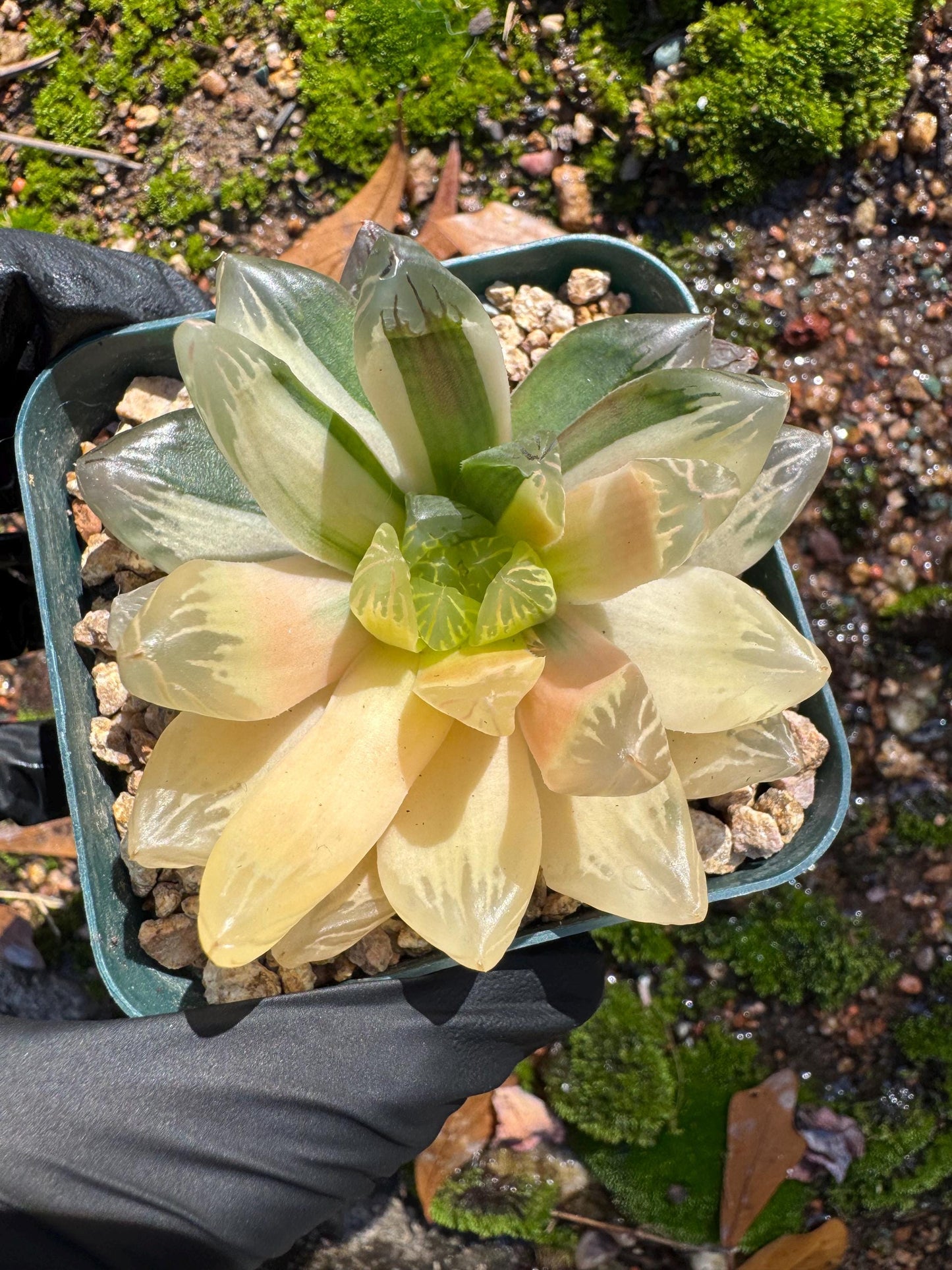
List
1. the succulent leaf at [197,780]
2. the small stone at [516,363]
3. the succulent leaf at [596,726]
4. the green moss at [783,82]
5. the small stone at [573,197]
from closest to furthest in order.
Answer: the succulent leaf at [596,726], the succulent leaf at [197,780], the small stone at [516,363], the green moss at [783,82], the small stone at [573,197]

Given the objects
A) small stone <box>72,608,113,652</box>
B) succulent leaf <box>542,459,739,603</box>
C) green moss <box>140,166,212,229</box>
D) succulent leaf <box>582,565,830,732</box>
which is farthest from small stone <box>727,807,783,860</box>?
green moss <box>140,166,212,229</box>

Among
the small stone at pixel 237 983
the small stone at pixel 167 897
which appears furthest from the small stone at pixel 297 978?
the small stone at pixel 167 897

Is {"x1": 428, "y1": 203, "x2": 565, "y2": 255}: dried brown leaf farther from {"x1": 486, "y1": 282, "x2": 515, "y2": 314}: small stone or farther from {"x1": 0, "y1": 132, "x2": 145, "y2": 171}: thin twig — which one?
{"x1": 0, "y1": 132, "x2": 145, "y2": 171}: thin twig

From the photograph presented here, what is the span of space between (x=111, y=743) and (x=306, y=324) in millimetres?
455

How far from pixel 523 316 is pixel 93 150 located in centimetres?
84

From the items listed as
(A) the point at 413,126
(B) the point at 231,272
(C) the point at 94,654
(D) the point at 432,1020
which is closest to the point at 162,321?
(B) the point at 231,272

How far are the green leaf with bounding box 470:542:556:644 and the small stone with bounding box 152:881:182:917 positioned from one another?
456 millimetres

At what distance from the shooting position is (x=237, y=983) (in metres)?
0.94

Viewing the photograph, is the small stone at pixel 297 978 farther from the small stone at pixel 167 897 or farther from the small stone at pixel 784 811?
the small stone at pixel 784 811

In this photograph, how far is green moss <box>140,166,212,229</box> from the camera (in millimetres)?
1424

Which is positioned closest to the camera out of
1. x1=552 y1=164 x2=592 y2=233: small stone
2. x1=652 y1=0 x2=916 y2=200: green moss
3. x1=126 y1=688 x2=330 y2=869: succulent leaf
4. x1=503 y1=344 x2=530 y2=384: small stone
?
x1=126 y1=688 x2=330 y2=869: succulent leaf

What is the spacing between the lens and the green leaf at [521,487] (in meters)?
0.66

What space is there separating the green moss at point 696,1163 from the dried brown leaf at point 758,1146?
0.01 meters

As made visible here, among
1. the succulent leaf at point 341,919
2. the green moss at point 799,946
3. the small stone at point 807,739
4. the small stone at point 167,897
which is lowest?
the green moss at point 799,946
